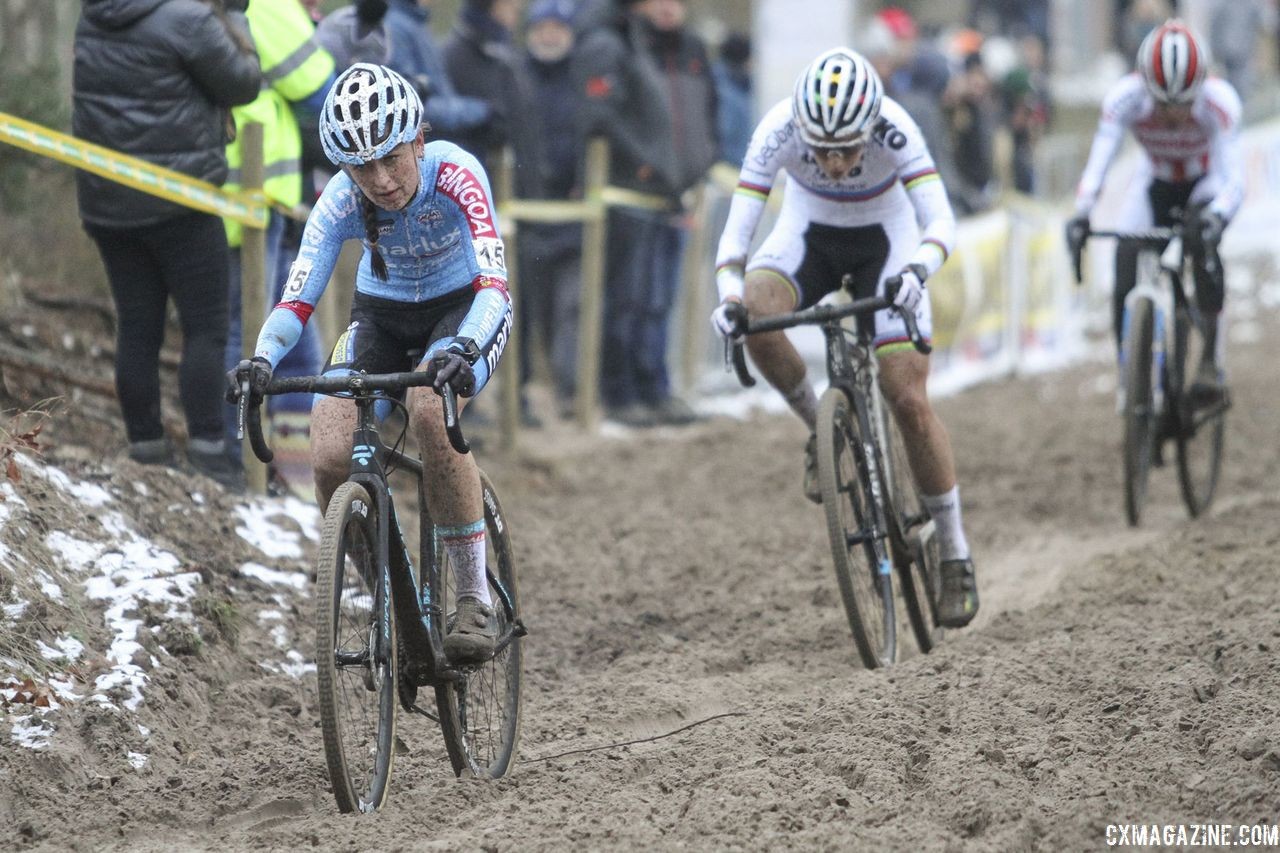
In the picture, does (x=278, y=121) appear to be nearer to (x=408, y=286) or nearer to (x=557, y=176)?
(x=408, y=286)

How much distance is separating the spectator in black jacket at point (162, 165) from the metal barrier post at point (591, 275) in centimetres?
487

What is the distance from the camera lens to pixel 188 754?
5.96 meters

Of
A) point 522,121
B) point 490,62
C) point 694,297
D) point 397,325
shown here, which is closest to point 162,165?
point 397,325

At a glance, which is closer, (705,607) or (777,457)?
(705,607)

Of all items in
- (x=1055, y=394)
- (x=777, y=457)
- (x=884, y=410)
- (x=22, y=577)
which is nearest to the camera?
(x=22, y=577)

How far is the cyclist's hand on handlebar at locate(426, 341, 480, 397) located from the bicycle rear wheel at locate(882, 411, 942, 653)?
261 cm

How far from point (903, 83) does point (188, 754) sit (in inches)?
469

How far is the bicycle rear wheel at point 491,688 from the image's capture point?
5.69m

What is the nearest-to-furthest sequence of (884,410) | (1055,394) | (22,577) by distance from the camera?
1. (22,577)
2. (884,410)
3. (1055,394)

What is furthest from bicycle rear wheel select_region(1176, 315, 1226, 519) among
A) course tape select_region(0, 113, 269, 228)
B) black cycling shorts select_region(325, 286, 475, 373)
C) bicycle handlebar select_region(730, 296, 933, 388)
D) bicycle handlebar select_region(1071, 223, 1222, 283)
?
black cycling shorts select_region(325, 286, 475, 373)

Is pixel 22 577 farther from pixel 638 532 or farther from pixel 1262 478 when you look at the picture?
pixel 1262 478

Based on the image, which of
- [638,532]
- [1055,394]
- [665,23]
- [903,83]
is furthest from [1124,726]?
[903,83]

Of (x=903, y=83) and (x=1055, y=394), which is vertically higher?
(x=903, y=83)

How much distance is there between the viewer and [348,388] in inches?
203
